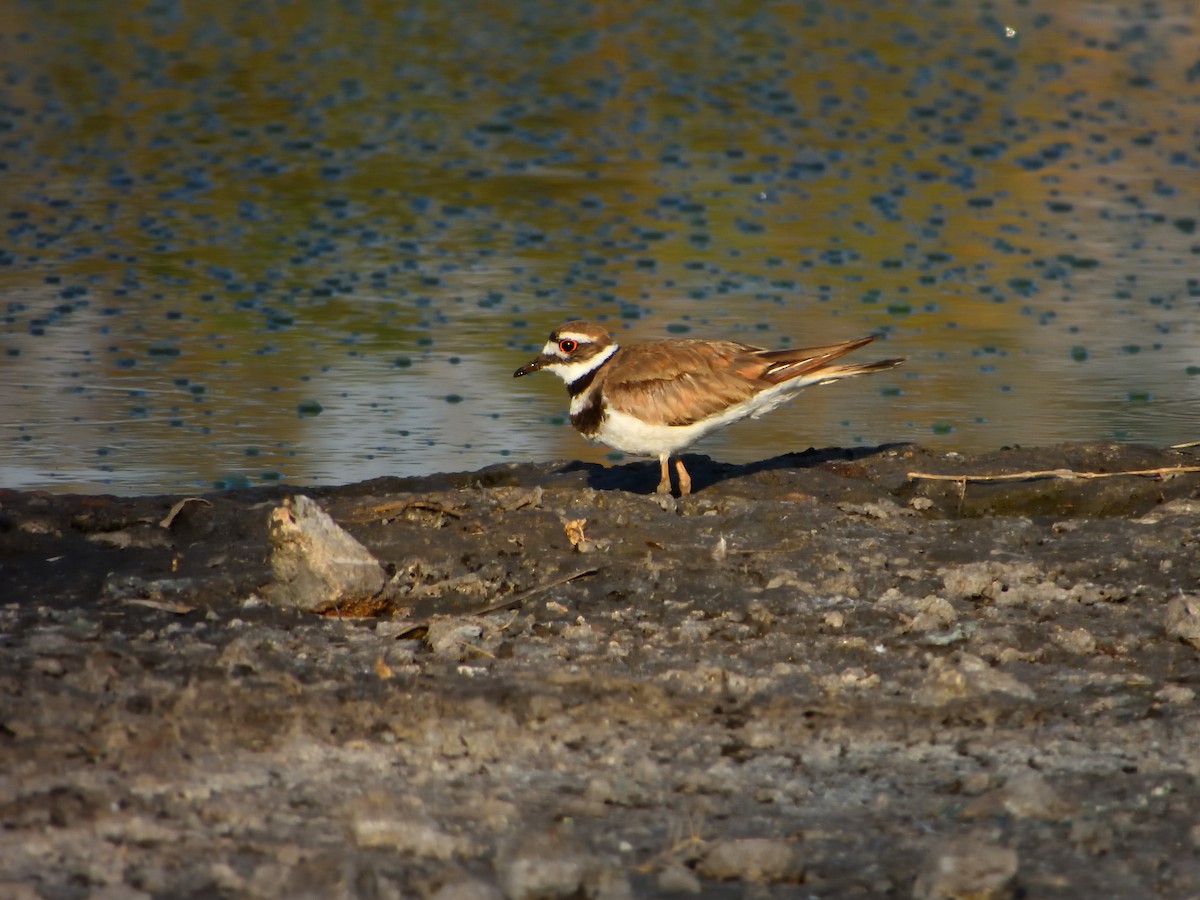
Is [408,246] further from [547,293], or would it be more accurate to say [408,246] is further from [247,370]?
[247,370]

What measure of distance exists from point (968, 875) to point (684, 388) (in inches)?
142

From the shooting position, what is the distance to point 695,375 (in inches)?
284

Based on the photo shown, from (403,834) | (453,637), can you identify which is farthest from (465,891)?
(453,637)

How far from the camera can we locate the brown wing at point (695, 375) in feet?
23.3

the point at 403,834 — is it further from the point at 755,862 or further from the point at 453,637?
the point at 453,637

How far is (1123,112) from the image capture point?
18078 mm

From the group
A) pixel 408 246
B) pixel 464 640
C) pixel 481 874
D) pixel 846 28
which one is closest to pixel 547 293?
pixel 408 246

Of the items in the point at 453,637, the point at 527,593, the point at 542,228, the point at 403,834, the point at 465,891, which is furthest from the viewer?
the point at 542,228

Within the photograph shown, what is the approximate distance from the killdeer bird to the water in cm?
109

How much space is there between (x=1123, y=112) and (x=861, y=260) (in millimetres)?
6973

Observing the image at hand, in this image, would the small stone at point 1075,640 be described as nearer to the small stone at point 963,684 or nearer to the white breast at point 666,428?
the small stone at point 963,684

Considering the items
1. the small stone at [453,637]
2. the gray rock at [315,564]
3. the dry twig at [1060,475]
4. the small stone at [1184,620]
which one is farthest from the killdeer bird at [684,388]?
the small stone at [1184,620]

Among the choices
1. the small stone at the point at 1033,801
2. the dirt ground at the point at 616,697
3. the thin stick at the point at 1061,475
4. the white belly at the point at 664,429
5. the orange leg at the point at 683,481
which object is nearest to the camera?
the dirt ground at the point at 616,697

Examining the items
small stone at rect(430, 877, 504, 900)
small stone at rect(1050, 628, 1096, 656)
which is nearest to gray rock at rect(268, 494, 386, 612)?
small stone at rect(430, 877, 504, 900)
